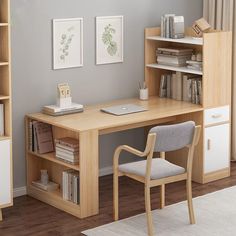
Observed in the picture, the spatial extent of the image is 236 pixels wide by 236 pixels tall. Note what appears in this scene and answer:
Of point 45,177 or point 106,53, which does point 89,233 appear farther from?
point 106,53

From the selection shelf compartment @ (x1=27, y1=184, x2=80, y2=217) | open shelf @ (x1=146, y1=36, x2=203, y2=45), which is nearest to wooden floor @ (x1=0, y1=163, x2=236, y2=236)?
shelf compartment @ (x1=27, y1=184, x2=80, y2=217)

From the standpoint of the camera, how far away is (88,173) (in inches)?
196

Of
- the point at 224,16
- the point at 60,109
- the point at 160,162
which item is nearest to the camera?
the point at 160,162

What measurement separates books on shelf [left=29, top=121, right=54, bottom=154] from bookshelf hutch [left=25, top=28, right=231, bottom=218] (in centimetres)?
4

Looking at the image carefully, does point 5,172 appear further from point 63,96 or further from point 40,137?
point 63,96

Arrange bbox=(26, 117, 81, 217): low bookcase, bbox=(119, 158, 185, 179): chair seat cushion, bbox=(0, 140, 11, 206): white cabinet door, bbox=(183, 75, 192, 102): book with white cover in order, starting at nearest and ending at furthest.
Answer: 1. bbox=(119, 158, 185, 179): chair seat cushion
2. bbox=(0, 140, 11, 206): white cabinet door
3. bbox=(26, 117, 81, 217): low bookcase
4. bbox=(183, 75, 192, 102): book with white cover

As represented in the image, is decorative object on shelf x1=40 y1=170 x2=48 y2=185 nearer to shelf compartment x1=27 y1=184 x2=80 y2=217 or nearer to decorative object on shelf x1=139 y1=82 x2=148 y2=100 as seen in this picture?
shelf compartment x1=27 y1=184 x2=80 y2=217

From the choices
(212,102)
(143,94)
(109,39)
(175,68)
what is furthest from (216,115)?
(109,39)

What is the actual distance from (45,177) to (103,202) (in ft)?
1.68

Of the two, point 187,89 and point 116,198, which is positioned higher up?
point 187,89

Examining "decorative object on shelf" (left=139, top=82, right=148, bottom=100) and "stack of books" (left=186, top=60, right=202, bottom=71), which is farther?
"decorative object on shelf" (left=139, top=82, right=148, bottom=100)

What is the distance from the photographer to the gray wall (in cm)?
536

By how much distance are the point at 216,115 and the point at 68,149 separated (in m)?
1.45

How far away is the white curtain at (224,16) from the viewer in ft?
20.5
